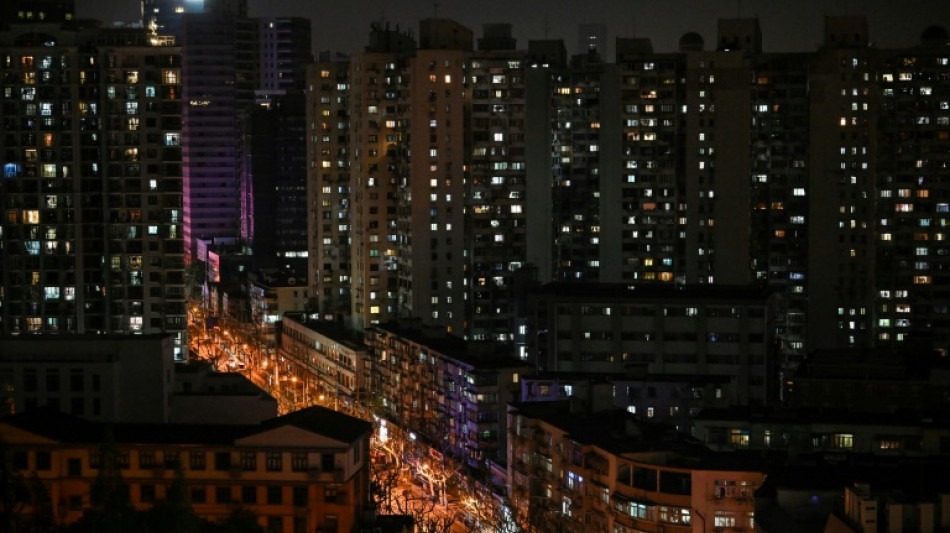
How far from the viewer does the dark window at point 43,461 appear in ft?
134

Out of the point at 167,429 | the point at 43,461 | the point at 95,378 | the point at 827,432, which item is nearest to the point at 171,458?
the point at 167,429

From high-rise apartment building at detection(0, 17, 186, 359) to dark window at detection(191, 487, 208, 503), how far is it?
67.5ft

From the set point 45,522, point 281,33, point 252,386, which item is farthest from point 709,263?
point 281,33

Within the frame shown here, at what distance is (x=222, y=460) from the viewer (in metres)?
40.9

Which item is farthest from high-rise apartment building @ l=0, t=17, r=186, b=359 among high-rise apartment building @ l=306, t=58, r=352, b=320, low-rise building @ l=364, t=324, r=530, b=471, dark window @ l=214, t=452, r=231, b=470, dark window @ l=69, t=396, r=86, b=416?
high-rise apartment building @ l=306, t=58, r=352, b=320

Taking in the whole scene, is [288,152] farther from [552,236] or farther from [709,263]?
[709,263]

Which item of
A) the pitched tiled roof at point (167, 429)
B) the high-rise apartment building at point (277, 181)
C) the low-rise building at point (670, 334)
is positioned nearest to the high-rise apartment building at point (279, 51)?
the high-rise apartment building at point (277, 181)

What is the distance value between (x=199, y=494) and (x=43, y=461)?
4.23 meters

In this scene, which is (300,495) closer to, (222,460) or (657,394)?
(222,460)

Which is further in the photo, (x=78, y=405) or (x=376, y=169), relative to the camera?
(x=376, y=169)

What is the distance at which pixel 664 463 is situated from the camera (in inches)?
1523

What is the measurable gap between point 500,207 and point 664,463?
37358 mm

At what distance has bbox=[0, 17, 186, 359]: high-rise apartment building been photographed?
6009 cm

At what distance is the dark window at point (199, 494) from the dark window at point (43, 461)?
3860 mm
